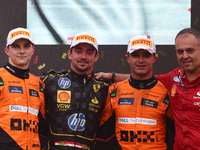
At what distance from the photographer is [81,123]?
2.18 metres

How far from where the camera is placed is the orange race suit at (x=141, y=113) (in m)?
2.11

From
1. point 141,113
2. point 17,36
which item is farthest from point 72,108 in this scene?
point 17,36

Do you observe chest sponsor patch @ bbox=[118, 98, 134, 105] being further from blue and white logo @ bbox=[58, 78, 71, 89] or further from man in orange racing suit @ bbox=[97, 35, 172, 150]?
blue and white logo @ bbox=[58, 78, 71, 89]

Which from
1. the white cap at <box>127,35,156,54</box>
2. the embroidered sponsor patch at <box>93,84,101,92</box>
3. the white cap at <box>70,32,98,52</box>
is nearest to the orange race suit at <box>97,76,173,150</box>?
the embroidered sponsor patch at <box>93,84,101,92</box>

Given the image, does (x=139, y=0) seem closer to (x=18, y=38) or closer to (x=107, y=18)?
(x=107, y=18)

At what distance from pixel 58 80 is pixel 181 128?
1307 mm

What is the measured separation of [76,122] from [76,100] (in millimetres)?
225

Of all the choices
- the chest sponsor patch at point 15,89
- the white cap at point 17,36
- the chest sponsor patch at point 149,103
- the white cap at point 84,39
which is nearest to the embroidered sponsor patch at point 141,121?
the chest sponsor patch at point 149,103

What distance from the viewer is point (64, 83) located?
7.59 feet

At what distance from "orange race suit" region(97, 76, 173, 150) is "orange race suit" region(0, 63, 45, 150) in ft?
2.65

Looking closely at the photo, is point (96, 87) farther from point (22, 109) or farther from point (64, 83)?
point (22, 109)

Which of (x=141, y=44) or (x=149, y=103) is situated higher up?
(x=141, y=44)

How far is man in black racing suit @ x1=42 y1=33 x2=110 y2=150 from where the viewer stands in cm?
215

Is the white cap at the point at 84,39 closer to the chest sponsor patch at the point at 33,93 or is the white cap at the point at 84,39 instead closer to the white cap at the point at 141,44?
the white cap at the point at 141,44
